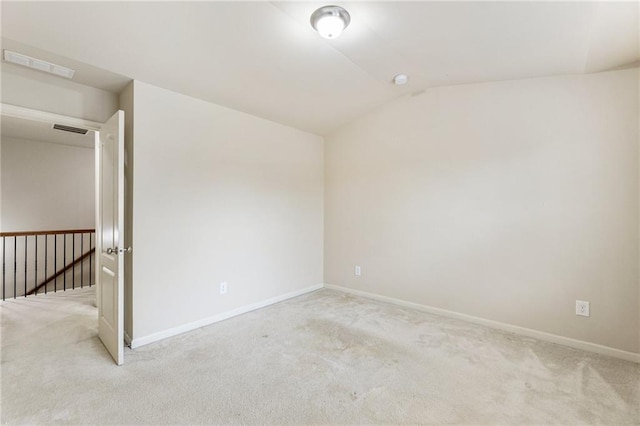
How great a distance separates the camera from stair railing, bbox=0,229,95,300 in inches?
188

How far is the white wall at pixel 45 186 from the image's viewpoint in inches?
182

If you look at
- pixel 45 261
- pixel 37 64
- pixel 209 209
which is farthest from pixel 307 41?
pixel 45 261

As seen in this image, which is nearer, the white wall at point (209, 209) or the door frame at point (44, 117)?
the door frame at point (44, 117)

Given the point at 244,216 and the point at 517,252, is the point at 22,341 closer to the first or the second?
the point at 244,216

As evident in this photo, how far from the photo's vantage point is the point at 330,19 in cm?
191

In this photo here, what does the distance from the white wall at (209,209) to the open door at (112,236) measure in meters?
0.17

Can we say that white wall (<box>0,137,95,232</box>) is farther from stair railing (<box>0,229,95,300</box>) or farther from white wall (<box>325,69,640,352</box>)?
white wall (<box>325,69,640,352</box>)

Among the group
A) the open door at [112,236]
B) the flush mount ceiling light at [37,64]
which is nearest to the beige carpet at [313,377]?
the open door at [112,236]

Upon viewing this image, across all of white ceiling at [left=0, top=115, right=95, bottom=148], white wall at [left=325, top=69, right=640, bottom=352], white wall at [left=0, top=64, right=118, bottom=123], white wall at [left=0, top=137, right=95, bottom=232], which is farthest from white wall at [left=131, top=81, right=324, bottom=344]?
white wall at [left=0, top=137, right=95, bottom=232]

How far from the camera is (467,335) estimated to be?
9.04ft

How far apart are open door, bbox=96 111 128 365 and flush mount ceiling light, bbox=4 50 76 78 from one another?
1.45ft

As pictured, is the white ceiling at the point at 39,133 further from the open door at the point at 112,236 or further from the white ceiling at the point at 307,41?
the white ceiling at the point at 307,41

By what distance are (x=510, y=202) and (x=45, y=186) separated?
22.7 feet

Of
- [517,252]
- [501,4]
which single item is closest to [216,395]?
[517,252]
